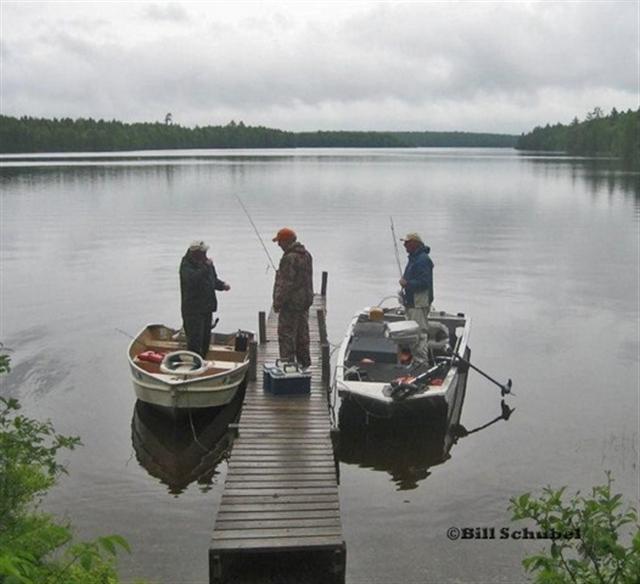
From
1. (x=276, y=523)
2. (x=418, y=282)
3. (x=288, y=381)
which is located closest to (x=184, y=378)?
(x=288, y=381)

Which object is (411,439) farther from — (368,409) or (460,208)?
(460,208)

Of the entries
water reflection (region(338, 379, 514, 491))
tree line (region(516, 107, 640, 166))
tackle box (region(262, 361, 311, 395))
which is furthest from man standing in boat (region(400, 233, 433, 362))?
tree line (region(516, 107, 640, 166))

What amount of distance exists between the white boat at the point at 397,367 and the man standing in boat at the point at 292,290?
0.96 metres

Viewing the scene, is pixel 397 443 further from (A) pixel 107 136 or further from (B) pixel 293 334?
(A) pixel 107 136

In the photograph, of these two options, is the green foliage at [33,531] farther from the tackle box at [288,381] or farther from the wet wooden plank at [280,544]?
the tackle box at [288,381]

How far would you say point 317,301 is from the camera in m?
18.0

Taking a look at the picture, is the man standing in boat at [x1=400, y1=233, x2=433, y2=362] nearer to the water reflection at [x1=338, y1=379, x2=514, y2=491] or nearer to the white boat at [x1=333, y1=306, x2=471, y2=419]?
the white boat at [x1=333, y1=306, x2=471, y2=419]

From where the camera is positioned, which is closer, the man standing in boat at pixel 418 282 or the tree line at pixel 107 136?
the man standing in boat at pixel 418 282

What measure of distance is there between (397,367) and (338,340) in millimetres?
4366

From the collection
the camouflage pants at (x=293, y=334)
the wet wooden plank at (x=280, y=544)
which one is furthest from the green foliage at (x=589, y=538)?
the camouflage pants at (x=293, y=334)

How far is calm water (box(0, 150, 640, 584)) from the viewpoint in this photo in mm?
8484

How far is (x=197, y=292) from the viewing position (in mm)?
11164

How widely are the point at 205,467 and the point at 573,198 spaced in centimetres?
4579

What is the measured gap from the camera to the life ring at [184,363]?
10842 millimetres
